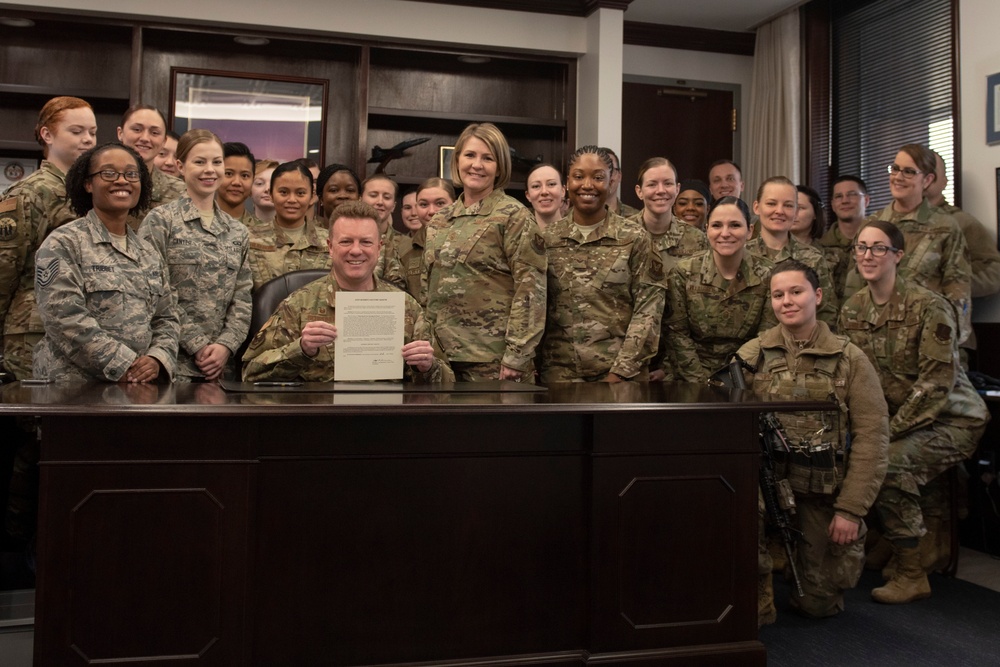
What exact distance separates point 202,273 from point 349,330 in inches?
34.6

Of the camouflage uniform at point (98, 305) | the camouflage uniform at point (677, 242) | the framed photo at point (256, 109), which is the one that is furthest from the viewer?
the framed photo at point (256, 109)

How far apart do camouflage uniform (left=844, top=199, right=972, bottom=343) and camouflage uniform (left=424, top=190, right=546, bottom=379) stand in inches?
79.2

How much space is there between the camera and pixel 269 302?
3064mm

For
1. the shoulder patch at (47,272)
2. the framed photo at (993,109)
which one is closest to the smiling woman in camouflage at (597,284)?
the shoulder patch at (47,272)

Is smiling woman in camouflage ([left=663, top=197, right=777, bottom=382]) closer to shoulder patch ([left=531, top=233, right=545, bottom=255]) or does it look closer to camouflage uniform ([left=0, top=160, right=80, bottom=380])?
shoulder patch ([left=531, top=233, right=545, bottom=255])

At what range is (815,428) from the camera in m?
3.21

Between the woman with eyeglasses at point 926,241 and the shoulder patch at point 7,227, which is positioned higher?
the woman with eyeglasses at point 926,241

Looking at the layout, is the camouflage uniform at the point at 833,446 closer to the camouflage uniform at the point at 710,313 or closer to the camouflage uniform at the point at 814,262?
the camouflage uniform at the point at 710,313

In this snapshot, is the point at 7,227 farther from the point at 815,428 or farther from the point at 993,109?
the point at 993,109

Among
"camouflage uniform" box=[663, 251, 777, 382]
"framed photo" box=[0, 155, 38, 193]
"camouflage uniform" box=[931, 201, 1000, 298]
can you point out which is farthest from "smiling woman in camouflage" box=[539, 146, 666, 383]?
"framed photo" box=[0, 155, 38, 193]

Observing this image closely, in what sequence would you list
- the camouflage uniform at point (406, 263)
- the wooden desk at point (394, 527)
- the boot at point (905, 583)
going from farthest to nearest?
the camouflage uniform at point (406, 263), the boot at point (905, 583), the wooden desk at point (394, 527)

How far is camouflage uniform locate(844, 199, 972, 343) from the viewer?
443 centimetres

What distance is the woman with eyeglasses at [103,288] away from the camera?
8.61 ft

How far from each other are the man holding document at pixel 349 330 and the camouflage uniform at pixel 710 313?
1.19 m
